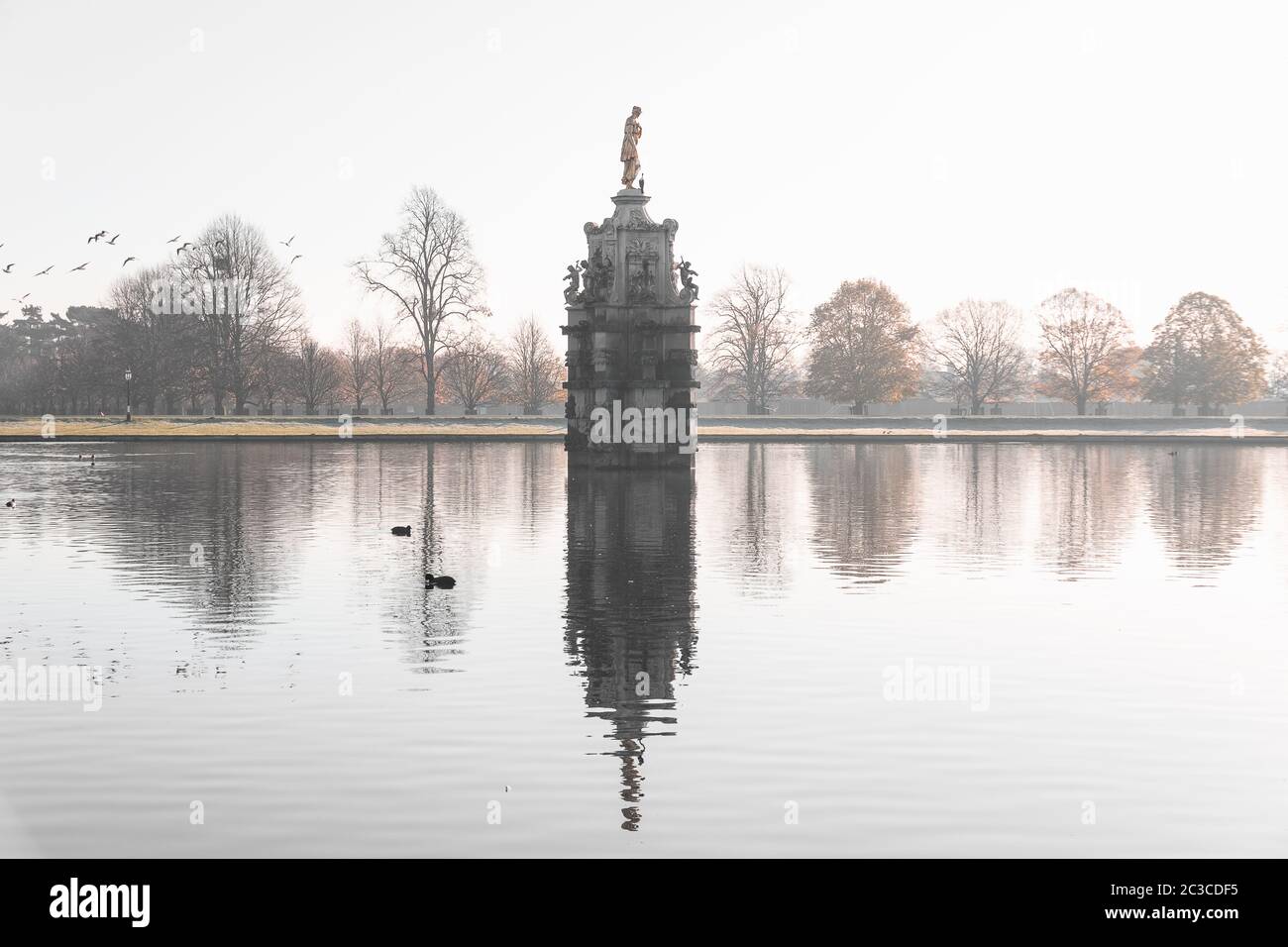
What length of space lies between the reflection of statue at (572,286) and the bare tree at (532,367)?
66.7 metres

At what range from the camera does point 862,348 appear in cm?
10994

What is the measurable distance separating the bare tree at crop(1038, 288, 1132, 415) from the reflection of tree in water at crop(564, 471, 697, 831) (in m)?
89.4

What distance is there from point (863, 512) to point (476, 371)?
78.9 metres

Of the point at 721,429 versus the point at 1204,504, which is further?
the point at 721,429

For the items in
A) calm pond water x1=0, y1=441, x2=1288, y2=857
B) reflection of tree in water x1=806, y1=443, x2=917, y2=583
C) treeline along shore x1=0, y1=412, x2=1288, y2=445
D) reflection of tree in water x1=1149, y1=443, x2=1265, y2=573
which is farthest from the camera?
treeline along shore x1=0, y1=412, x2=1288, y2=445

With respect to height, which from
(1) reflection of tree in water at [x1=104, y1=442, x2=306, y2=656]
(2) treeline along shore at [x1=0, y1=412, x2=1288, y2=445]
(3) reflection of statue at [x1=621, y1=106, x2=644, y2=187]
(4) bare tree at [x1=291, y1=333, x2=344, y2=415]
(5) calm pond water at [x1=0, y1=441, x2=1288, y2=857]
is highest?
(3) reflection of statue at [x1=621, y1=106, x2=644, y2=187]

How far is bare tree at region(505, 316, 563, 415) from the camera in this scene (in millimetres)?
117938

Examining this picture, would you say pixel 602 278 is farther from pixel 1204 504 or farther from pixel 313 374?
pixel 313 374

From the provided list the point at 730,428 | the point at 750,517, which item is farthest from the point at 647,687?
the point at 730,428

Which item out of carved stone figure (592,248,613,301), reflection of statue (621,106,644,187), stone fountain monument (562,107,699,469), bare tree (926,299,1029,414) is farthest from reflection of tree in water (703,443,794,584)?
bare tree (926,299,1029,414)

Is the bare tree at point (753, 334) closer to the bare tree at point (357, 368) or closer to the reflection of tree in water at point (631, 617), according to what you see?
the bare tree at point (357, 368)

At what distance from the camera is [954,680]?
1252cm

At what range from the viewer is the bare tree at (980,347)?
12356cm

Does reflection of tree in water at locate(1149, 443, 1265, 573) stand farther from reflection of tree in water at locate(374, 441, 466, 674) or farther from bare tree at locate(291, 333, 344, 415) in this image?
bare tree at locate(291, 333, 344, 415)
